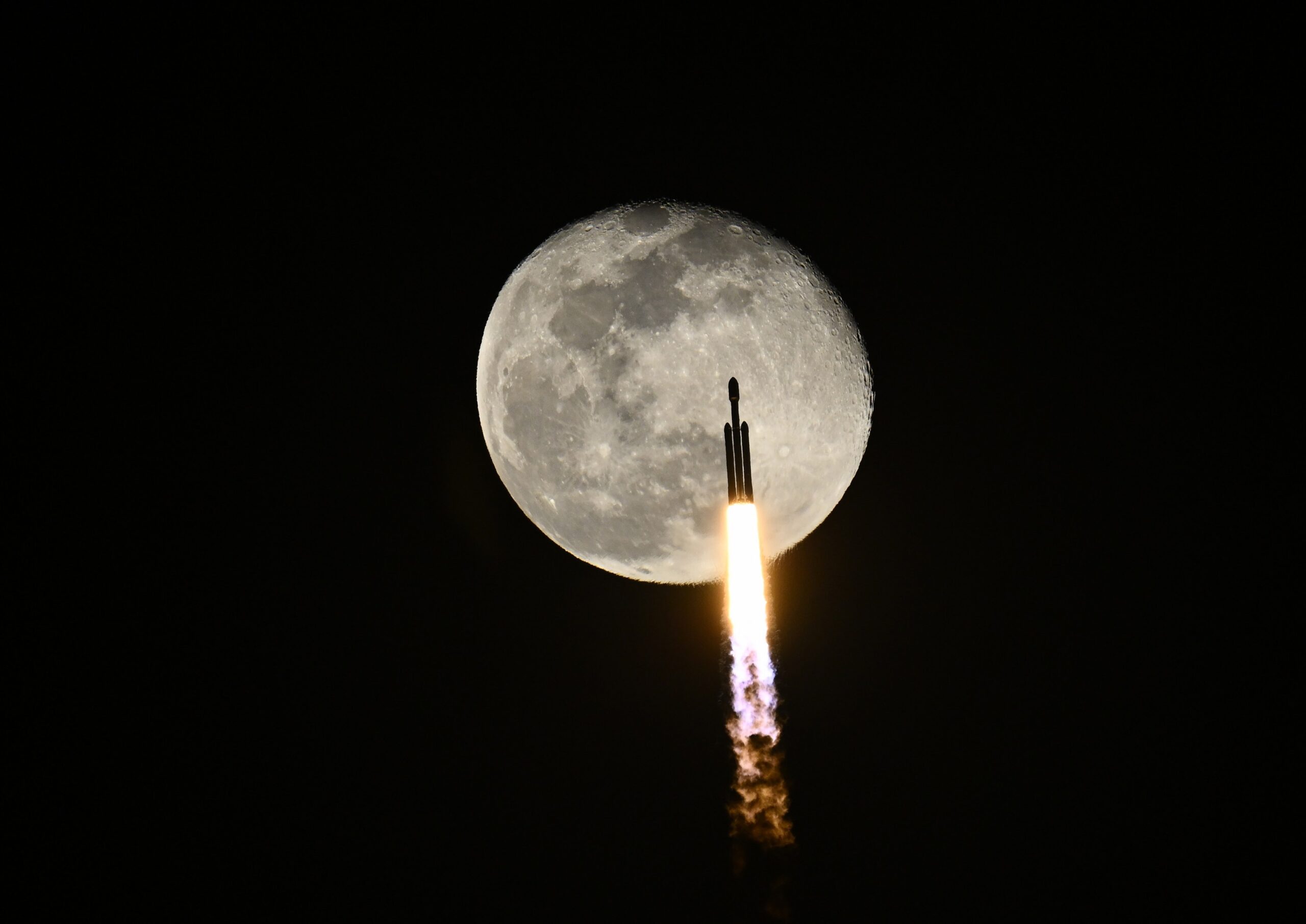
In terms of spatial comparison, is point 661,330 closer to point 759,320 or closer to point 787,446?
point 759,320

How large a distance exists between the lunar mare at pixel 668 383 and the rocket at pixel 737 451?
150 millimetres

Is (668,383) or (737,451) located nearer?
(737,451)

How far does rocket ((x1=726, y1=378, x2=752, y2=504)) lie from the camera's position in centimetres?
1543

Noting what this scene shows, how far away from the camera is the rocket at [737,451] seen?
15430mm

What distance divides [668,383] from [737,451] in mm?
1494

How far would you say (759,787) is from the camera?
18109mm

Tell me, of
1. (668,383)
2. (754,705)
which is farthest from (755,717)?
(668,383)

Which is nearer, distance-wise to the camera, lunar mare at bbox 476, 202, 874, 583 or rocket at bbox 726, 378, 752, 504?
rocket at bbox 726, 378, 752, 504

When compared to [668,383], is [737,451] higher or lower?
lower

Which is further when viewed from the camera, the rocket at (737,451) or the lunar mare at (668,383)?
the lunar mare at (668,383)

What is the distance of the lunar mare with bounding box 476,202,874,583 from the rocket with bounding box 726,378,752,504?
150mm

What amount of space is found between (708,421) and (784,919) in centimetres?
935

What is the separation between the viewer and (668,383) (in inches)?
615

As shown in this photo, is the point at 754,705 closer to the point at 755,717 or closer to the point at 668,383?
the point at 755,717
